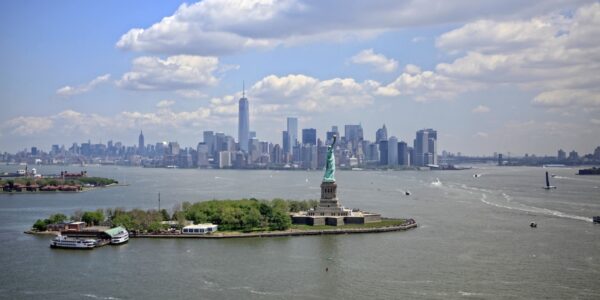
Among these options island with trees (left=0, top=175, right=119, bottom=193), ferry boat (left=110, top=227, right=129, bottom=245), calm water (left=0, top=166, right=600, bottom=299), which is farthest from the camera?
island with trees (left=0, top=175, right=119, bottom=193)

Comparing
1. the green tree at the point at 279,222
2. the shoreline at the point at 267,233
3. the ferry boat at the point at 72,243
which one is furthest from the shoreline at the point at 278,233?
the ferry boat at the point at 72,243

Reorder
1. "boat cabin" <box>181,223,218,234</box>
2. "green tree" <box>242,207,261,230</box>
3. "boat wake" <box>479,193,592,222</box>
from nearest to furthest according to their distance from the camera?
"boat cabin" <box>181,223,218,234</box>, "green tree" <box>242,207,261,230</box>, "boat wake" <box>479,193,592,222</box>

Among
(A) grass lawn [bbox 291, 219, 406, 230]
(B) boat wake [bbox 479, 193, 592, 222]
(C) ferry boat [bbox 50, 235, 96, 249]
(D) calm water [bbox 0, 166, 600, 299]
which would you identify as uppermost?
(B) boat wake [bbox 479, 193, 592, 222]

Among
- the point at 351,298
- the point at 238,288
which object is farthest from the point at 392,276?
the point at 238,288

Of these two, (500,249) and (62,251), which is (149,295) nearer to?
(62,251)

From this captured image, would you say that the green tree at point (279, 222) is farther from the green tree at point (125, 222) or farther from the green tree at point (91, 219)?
the green tree at point (91, 219)

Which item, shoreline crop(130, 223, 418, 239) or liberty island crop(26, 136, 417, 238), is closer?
shoreline crop(130, 223, 418, 239)

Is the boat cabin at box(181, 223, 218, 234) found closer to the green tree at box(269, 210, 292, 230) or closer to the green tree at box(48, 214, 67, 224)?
the green tree at box(269, 210, 292, 230)

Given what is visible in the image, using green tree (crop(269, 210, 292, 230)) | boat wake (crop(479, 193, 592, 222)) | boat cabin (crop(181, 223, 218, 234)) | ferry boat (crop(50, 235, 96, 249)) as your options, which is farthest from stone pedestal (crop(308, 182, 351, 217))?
boat wake (crop(479, 193, 592, 222))
